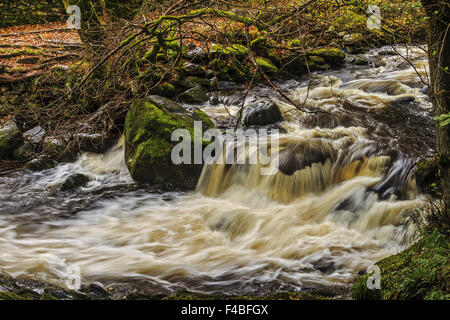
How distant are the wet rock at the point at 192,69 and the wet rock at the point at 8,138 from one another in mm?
4303

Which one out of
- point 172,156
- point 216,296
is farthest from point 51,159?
point 216,296

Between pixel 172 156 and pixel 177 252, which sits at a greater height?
pixel 172 156

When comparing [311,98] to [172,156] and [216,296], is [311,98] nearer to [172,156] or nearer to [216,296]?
[172,156]

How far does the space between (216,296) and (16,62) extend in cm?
964

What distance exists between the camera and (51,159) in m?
8.05

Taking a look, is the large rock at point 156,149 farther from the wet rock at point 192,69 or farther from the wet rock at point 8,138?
the wet rock at point 192,69

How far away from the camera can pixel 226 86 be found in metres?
10.4

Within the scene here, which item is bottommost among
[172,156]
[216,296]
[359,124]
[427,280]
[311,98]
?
[216,296]

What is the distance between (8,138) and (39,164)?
42.9 inches

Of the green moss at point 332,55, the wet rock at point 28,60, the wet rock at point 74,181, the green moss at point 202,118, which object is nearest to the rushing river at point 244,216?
the wet rock at point 74,181

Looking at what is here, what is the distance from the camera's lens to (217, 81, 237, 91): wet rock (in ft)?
33.6

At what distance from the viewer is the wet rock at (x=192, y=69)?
10.1m
